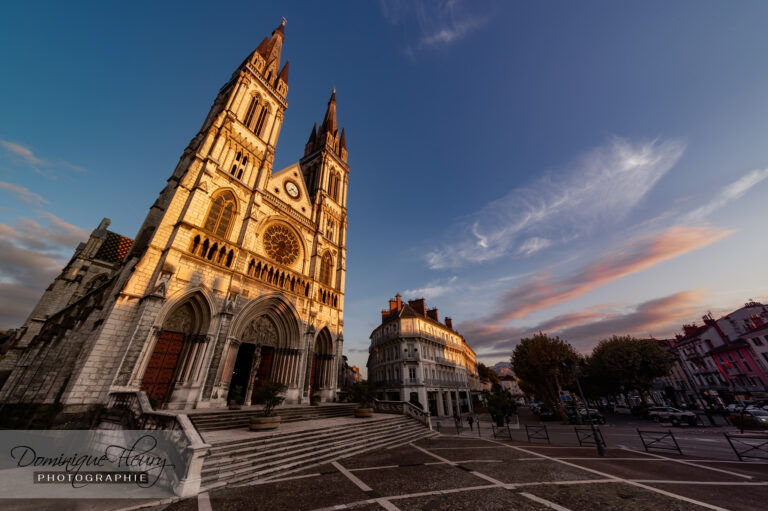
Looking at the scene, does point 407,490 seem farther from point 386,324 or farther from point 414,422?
point 386,324

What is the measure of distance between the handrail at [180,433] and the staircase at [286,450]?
49cm

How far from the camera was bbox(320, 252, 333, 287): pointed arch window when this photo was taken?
910 inches

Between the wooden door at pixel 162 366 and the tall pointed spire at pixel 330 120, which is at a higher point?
the tall pointed spire at pixel 330 120

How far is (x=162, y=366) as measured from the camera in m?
12.8

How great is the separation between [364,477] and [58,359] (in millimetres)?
18005

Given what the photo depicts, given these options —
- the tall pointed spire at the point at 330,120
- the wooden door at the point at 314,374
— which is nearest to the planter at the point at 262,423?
the wooden door at the point at 314,374

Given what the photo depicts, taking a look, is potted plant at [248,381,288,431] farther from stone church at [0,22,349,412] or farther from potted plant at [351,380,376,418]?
potted plant at [351,380,376,418]

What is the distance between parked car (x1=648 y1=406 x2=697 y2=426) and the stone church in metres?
26.2

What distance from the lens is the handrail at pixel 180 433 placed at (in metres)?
5.82

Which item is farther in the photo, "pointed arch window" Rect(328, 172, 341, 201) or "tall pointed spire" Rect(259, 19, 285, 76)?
"pointed arch window" Rect(328, 172, 341, 201)

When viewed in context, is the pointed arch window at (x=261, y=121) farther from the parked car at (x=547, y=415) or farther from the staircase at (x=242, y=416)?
the parked car at (x=547, y=415)

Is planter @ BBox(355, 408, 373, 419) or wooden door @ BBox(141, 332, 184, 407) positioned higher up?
wooden door @ BBox(141, 332, 184, 407)

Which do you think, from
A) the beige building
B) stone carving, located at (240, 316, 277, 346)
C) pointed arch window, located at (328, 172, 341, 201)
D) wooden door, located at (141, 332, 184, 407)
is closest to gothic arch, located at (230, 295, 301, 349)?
stone carving, located at (240, 316, 277, 346)

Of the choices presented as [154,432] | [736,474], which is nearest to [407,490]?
[154,432]
